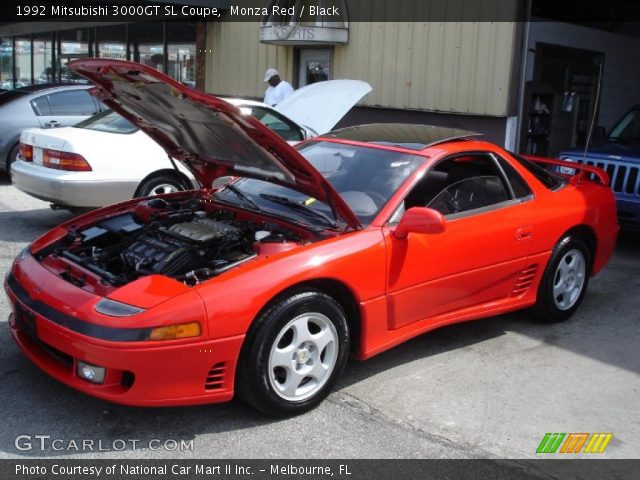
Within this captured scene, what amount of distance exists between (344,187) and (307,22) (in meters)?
8.85

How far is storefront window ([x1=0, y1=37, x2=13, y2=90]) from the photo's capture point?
24219 mm

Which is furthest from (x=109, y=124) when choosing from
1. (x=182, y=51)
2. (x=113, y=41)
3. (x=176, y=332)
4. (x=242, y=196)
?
(x=113, y=41)

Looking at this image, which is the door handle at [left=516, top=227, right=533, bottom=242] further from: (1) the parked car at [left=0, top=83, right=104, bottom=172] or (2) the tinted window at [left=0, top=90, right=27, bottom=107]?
(2) the tinted window at [left=0, top=90, right=27, bottom=107]

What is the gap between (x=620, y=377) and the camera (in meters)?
4.34

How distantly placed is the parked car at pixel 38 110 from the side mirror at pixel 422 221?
7643 millimetres

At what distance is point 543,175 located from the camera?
5234 mm

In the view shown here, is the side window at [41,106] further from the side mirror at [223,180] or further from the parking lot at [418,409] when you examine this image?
the parking lot at [418,409]

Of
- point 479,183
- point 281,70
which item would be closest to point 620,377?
point 479,183

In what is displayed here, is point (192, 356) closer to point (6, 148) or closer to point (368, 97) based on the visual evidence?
point (6, 148)

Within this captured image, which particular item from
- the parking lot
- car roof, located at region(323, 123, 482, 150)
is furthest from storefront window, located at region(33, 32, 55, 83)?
car roof, located at region(323, 123, 482, 150)

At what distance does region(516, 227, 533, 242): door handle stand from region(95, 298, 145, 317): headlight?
104 inches

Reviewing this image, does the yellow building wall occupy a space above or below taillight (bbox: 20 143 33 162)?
above

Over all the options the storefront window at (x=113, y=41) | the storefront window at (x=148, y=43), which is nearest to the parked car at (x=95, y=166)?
the storefront window at (x=148, y=43)

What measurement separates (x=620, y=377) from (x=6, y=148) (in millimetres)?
8950
